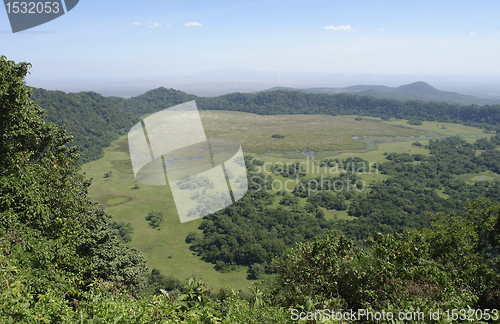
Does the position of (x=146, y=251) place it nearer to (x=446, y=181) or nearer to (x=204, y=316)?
(x=204, y=316)

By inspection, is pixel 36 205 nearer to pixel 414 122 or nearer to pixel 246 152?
pixel 246 152

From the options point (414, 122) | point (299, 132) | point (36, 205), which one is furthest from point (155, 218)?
point (414, 122)

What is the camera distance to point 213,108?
378ft

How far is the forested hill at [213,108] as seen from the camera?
60656 mm

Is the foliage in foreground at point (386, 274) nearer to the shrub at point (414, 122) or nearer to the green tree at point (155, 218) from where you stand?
the green tree at point (155, 218)

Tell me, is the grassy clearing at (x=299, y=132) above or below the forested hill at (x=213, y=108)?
below

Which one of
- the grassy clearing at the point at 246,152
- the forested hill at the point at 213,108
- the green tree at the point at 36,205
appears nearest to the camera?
the green tree at the point at 36,205

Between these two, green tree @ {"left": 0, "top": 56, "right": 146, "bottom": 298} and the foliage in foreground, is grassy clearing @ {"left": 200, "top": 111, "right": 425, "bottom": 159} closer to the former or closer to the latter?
the foliage in foreground

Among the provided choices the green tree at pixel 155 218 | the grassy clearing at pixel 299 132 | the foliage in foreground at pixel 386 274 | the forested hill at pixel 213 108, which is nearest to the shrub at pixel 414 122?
the forested hill at pixel 213 108

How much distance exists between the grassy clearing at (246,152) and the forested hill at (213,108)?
235 inches

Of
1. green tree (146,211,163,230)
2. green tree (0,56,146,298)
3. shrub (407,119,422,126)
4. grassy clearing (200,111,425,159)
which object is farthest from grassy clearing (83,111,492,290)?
green tree (0,56,146,298)

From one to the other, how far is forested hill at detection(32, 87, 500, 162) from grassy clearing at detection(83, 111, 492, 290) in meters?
5.96

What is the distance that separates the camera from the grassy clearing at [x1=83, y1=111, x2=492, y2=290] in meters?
24.4

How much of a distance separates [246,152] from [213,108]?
6242 centimetres
